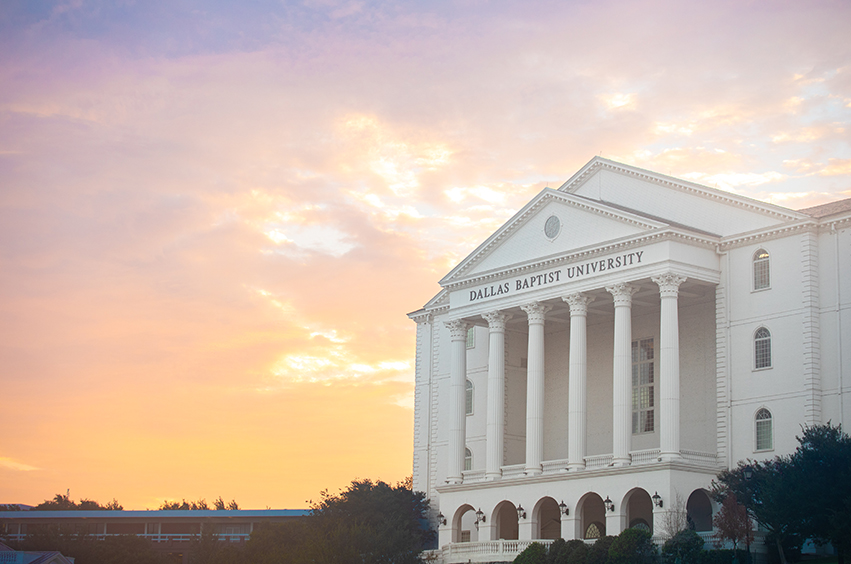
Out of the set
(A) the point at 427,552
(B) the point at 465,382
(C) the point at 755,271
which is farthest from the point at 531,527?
(C) the point at 755,271

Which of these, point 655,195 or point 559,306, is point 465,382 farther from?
point 655,195

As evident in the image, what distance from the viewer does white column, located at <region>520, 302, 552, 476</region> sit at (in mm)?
69188

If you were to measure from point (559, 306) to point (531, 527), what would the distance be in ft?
45.7

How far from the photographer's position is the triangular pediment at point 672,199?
64.1m

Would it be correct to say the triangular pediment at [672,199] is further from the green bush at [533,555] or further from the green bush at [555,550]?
the green bush at [533,555]

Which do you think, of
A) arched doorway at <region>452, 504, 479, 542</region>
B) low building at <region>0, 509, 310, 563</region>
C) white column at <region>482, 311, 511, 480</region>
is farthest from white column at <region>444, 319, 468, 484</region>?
low building at <region>0, 509, 310, 563</region>

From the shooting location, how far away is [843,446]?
53906 millimetres

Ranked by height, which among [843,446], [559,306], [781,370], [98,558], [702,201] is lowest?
[98,558]

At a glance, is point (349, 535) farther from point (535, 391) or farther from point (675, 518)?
point (675, 518)

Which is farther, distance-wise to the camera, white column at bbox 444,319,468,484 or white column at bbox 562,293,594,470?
white column at bbox 444,319,468,484

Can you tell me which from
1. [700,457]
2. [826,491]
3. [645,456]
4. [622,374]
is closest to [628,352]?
[622,374]

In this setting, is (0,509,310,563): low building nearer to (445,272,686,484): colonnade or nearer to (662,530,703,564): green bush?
(445,272,686,484): colonnade

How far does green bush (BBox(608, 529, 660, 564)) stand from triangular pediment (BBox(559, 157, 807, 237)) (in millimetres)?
17360

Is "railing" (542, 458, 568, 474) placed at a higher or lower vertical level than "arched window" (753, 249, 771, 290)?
lower
